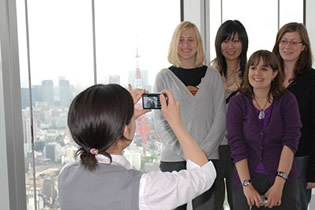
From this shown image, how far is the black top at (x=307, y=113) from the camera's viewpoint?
7.41 feet

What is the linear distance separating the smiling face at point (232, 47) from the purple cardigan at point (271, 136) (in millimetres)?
602

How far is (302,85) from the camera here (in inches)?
89.7

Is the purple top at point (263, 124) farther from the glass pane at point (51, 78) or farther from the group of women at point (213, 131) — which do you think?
the glass pane at point (51, 78)

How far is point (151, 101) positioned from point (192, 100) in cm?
90

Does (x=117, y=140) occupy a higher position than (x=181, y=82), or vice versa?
(x=181, y=82)

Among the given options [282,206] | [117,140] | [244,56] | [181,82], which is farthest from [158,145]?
[117,140]

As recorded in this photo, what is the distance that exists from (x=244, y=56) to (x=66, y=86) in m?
1.32

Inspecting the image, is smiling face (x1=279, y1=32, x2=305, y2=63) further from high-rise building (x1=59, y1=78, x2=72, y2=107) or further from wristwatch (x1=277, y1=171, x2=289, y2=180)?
high-rise building (x1=59, y1=78, x2=72, y2=107)

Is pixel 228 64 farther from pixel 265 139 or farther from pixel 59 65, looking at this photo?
pixel 59 65

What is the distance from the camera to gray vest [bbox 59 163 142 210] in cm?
119

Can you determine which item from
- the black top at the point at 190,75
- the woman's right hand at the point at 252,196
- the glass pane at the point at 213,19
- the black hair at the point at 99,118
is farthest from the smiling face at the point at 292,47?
the black hair at the point at 99,118

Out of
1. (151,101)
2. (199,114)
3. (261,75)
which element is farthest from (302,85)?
(151,101)

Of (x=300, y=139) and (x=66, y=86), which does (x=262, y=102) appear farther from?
(x=66, y=86)

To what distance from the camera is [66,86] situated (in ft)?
8.41
